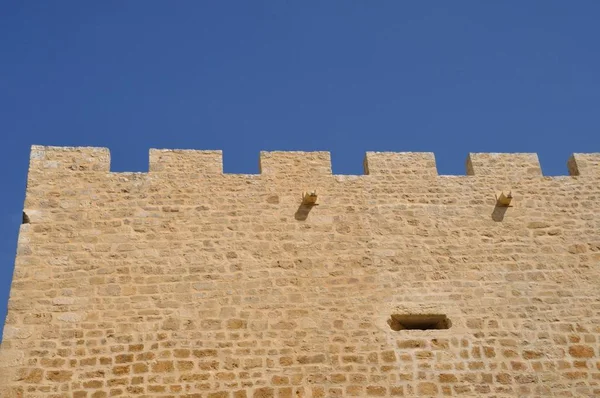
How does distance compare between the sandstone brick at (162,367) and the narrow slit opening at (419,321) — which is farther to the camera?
the narrow slit opening at (419,321)

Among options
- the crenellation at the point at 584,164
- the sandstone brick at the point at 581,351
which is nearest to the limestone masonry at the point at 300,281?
the sandstone brick at the point at 581,351

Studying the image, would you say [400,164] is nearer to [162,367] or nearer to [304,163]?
[304,163]

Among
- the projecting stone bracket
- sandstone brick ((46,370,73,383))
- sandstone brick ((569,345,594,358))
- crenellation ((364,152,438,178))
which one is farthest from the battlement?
sandstone brick ((46,370,73,383))

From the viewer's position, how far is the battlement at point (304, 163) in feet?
27.1

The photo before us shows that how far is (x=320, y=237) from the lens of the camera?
8117 mm

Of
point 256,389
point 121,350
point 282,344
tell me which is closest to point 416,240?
point 282,344

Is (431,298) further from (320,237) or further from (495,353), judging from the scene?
(320,237)

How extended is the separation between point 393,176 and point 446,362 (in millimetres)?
2333

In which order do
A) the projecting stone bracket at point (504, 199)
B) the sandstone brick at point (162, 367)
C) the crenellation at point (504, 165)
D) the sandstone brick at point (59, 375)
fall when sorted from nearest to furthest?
1. the sandstone brick at point (59, 375)
2. the sandstone brick at point (162, 367)
3. the projecting stone bracket at point (504, 199)
4. the crenellation at point (504, 165)

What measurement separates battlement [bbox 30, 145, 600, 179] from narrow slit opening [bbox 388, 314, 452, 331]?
181 cm

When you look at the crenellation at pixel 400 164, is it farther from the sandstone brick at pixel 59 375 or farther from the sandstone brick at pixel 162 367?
the sandstone brick at pixel 59 375

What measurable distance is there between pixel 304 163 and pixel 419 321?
232 centimetres

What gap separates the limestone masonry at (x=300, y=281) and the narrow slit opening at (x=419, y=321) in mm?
28

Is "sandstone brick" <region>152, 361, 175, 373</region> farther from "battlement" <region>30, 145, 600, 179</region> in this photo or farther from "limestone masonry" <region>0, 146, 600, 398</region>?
"battlement" <region>30, 145, 600, 179</region>
